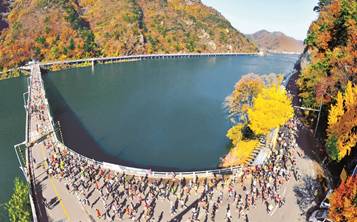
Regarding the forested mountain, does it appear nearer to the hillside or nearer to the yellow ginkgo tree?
the yellow ginkgo tree

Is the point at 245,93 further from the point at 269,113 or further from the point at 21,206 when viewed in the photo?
the point at 21,206

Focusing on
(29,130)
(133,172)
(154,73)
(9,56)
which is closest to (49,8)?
(9,56)

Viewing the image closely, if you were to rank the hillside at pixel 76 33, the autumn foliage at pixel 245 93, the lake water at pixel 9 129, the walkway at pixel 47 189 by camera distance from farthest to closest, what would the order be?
the hillside at pixel 76 33 → the autumn foliage at pixel 245 93 → the lake water at pixel 9 129 → the walkway at pixel 47 189

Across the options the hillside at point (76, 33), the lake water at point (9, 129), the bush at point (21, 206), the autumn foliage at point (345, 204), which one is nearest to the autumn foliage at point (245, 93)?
the autumn foliage at point (345, 204)

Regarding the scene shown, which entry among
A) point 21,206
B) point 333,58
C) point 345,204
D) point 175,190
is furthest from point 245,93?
point 21,206

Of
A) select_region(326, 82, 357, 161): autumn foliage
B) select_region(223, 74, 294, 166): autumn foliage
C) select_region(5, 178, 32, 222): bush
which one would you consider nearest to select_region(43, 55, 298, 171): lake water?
select_region(223, 74, 294, 166): autumn foliage

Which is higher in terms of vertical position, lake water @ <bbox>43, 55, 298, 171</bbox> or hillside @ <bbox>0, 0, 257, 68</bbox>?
hillside @ <bbox>0, 0, 257, 68</bbox>

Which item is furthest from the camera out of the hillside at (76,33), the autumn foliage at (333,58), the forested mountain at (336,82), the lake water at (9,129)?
the hillside at (76,33)

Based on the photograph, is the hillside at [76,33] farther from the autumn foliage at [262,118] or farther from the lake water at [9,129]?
the autumn foliage at [262,118]
